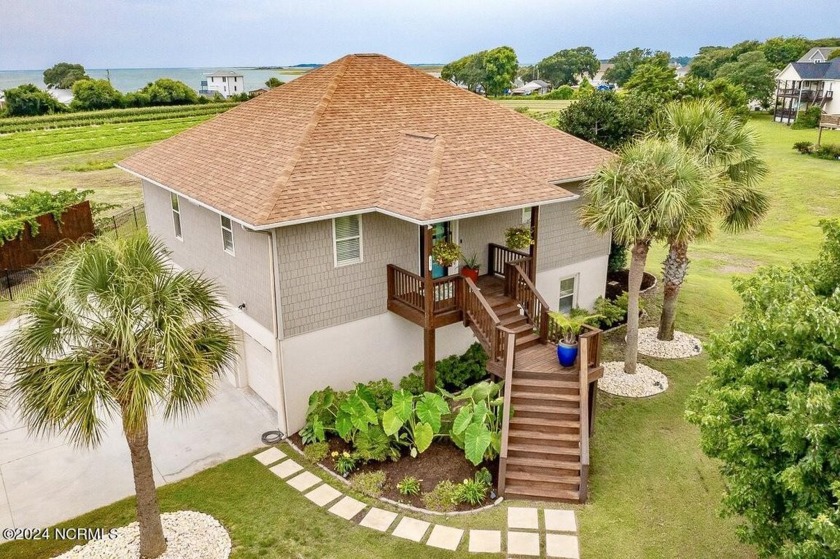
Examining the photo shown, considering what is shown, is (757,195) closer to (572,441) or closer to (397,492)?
(572,441)

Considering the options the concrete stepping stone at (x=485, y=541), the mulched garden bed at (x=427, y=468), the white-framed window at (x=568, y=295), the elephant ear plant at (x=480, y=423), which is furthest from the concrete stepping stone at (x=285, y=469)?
the white-framed window at (x=568, y=295)

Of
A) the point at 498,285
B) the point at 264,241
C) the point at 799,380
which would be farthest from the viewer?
the point at 498,285

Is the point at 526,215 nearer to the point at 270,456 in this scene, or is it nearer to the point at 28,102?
the point at 270,456

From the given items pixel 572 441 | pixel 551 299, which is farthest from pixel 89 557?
pixel 551 299

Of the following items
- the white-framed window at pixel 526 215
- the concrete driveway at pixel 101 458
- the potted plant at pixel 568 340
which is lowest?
the concrete driveway at pixel 101 458

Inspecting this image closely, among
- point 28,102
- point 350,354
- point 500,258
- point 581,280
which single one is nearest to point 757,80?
point 581,280

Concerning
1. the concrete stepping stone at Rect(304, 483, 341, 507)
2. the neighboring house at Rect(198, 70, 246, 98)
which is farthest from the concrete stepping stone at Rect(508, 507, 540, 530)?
the neighboring house at Rect(198, 70, 246, 98)

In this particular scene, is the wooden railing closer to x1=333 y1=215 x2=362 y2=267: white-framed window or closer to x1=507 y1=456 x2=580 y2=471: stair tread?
x1=333 y1=215 x2=362 y2=267: white-framed window

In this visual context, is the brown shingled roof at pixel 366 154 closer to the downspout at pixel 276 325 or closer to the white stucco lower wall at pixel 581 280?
the downspout at pixel 276 325
